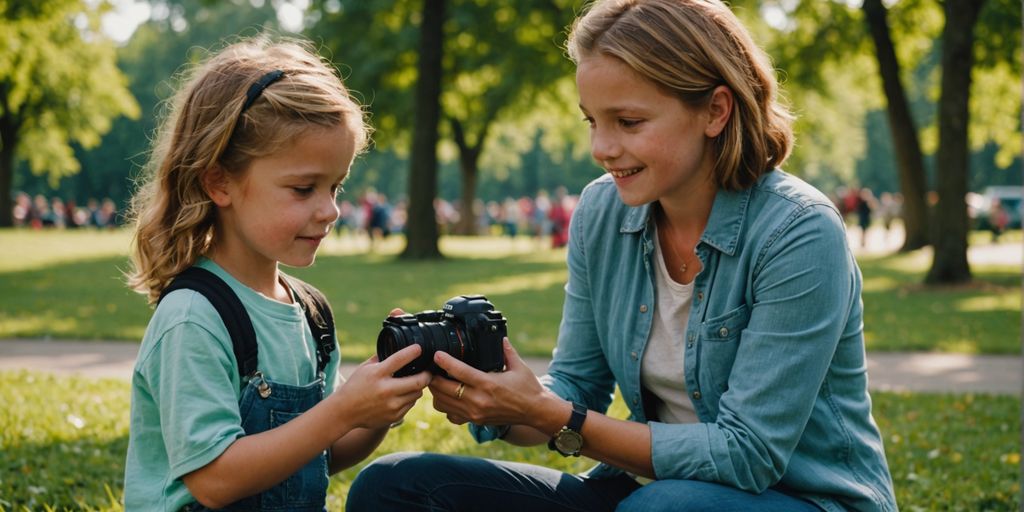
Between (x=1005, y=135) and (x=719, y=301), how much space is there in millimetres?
29285

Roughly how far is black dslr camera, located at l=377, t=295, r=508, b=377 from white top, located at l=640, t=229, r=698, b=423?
19.8 inches

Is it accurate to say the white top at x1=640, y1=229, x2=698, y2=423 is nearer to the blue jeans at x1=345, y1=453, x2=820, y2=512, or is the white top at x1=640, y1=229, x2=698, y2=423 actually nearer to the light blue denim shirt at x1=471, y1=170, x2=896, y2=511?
the light blue denim shirt at x1=471, y1=170, x2=896, y2=511

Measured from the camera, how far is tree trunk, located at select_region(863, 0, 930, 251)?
20.5 m

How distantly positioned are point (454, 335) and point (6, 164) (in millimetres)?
41242

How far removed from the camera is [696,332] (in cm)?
270

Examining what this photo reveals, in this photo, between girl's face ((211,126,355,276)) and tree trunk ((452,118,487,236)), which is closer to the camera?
girl's face ((211,126,355,276))

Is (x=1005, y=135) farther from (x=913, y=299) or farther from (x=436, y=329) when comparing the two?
(x=436, y=329)

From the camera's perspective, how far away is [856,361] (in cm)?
264

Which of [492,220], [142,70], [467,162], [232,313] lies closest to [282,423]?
[232,313]

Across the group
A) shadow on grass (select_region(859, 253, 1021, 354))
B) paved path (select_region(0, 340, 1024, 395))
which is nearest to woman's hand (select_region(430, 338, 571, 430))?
paved path (select_region(0, 340, 1024, 395))

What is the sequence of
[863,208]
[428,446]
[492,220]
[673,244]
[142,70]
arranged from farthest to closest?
[142,70] → [492,220] → [863,208] → [428,446] → [673,244]

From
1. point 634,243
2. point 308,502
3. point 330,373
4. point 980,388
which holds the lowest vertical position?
point 980,388

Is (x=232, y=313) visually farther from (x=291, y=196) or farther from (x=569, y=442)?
(x=569, y=442)

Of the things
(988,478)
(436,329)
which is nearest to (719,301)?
(436,329)
